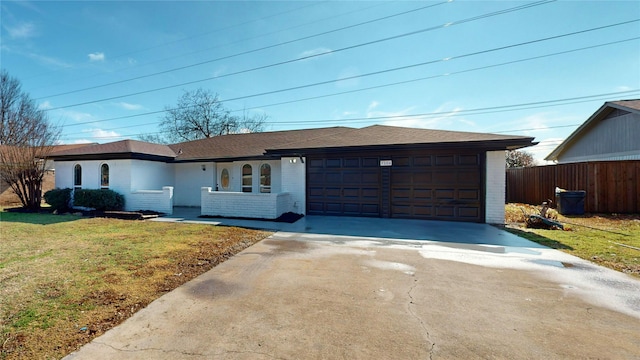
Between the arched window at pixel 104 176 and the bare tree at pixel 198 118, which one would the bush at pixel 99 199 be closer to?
the arched window at pixel 104 176

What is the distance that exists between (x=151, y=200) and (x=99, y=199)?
233cm

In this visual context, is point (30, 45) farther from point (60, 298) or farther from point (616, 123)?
point (616, 123)

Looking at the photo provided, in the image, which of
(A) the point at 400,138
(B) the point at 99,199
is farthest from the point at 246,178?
(A) the point at 400,138

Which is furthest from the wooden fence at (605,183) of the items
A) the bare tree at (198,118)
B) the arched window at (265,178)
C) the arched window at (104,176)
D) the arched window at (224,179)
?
the bare tree at (198,118)

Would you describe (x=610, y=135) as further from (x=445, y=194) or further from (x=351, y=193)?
(x=351, y=193)

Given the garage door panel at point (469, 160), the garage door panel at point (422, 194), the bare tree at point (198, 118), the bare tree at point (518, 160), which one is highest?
the bare tree at point (198, 118)

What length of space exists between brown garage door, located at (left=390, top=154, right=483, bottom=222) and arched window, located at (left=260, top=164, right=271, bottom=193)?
632 cm

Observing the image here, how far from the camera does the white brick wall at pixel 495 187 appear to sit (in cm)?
927

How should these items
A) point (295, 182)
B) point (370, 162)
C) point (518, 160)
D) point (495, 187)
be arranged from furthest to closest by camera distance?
point (518, 160), point (295, 182), point (370, 162), point (495, 187)

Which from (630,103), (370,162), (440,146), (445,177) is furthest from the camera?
(630,103)

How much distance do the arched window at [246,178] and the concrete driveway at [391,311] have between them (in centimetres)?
841

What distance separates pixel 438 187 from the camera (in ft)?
32.3

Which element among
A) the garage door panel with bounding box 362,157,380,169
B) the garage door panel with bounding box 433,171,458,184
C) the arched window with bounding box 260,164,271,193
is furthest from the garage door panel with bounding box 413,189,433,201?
the arched window with bounding box 260,164,271,193

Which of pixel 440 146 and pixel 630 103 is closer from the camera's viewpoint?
pixel 440 146
